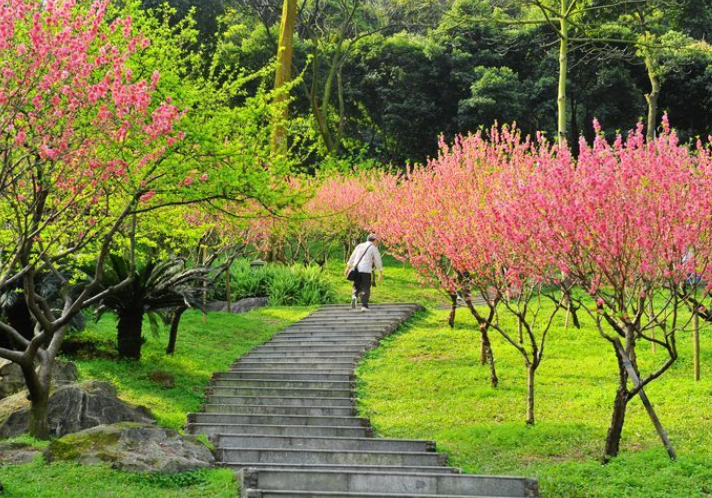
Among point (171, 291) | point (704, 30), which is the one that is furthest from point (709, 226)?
point (704, 30)

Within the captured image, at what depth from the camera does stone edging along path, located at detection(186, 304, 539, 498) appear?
28.2 ft

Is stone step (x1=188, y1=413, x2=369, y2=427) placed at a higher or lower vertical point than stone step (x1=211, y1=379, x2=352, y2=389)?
lower

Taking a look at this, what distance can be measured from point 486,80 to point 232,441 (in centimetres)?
3048

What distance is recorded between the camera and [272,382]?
50.7 ft

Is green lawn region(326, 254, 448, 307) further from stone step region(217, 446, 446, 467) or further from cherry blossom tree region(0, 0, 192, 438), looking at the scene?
cherry blossom tree region(0, 0, 192, 438)

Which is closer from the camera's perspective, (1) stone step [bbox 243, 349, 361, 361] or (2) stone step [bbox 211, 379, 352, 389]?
(2) stone step [bbox 211, 379, 352, 389]

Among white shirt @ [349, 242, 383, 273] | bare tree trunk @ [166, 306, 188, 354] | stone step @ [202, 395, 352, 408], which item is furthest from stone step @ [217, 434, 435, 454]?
white shirt @ [349, 242, 383, 273]

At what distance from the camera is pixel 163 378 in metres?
15.1

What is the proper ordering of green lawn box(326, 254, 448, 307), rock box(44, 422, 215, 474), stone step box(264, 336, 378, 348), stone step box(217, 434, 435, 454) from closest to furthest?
rock box(44, 422, 215, 474) < stone step box(217, 434, 435, 454) < stone step box(264, 336, 378, 348) < green lawn box(326, 254, 448, 307)

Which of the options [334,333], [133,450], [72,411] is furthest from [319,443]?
[334,333]

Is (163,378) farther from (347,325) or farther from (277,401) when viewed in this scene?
(347,325)

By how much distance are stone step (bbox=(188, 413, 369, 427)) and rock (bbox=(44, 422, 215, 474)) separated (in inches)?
112

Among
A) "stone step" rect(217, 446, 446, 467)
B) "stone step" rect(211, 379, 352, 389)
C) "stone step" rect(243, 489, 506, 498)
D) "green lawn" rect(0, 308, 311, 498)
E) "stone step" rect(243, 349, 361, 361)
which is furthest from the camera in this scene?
"stone step" rect(243, 349, 361, 361)

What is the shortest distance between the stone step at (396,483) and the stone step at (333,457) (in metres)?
1.68
